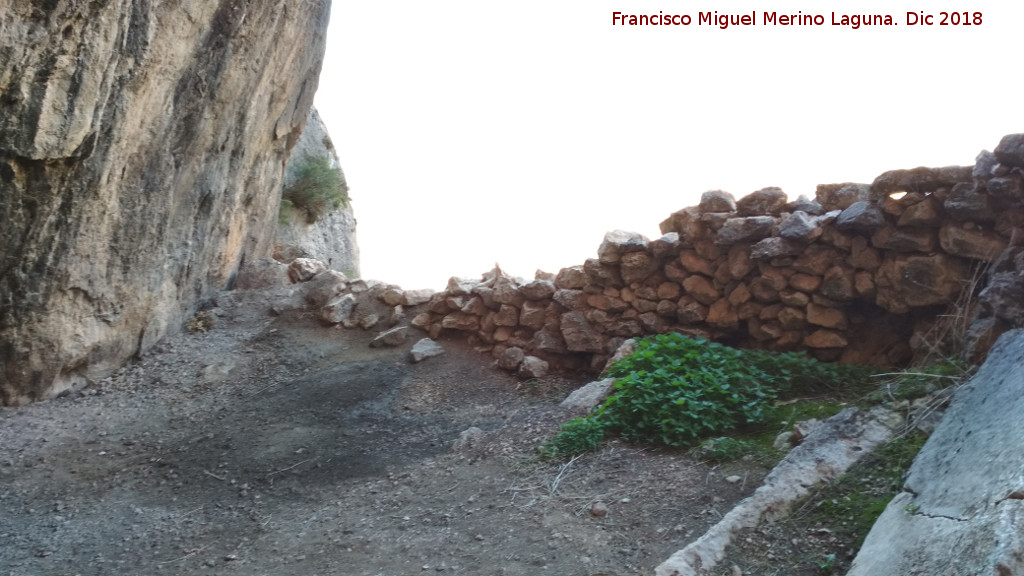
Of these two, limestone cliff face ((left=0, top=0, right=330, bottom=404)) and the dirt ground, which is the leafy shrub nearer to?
the dirt ground

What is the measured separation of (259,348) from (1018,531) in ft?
18.0

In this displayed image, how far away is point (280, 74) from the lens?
683 centimetres

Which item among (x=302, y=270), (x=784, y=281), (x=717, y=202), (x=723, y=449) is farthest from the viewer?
(x=302, y=270)

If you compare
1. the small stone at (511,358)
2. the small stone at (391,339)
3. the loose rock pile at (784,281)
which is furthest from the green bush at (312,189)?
the small stone at (511,358)

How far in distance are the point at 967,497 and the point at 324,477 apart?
10.5ft

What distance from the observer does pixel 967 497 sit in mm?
2467

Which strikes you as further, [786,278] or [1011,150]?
[786,278]

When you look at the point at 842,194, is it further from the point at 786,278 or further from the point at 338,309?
the point at 338,309

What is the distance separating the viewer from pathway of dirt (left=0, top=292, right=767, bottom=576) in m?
3.39

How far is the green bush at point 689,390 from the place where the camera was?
13.8 feet

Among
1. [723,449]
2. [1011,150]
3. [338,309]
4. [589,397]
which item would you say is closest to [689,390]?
[723,449]

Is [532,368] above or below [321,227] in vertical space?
below

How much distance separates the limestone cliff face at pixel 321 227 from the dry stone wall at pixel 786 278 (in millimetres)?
3791

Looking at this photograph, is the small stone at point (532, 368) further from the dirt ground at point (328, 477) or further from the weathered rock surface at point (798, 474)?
the weathered rock surface at point (798, 474)
